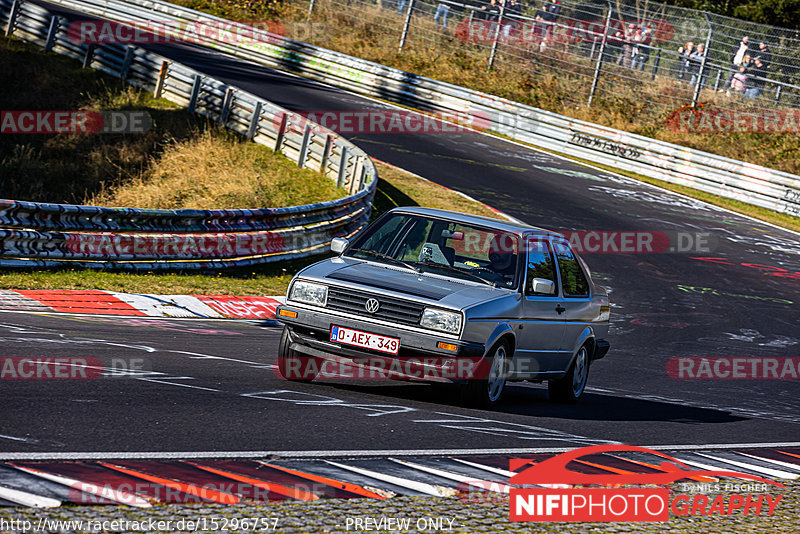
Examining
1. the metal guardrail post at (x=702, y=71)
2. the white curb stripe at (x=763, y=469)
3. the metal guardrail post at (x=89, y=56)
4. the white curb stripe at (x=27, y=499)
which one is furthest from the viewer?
the metal guardrail post at (x=89, y=56)

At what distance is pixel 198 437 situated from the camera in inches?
244

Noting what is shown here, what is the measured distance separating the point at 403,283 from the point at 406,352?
649 millimetres

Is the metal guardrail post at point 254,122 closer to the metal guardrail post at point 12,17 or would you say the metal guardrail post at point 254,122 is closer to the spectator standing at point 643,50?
the metal guardrail post at point 12,17

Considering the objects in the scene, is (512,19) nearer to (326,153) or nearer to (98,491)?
(326,153)

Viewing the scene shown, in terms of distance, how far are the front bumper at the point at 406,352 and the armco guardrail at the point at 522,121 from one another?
2148 centimetres

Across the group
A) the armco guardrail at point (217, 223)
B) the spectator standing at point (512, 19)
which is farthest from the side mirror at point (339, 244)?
the spectator standing at point (512, 19)

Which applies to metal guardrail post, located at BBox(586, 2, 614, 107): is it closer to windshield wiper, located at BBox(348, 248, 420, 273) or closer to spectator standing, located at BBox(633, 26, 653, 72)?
spectator standing, located at BBox(633, 26, 653, 72)

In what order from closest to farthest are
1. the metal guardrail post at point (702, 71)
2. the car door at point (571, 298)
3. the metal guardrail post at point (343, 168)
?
the car door at point (571, 298) < the metal guardrail post at point (343, 168) < the metal guardrail post at point (702, 71)

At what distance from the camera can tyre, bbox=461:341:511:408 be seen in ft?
27.3

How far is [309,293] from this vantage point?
27.4ft

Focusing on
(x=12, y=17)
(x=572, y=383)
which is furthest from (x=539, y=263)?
(x=12, y=17)

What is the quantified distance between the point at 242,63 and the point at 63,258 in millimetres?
24230

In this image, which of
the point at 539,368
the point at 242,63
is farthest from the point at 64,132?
the point at 539,368

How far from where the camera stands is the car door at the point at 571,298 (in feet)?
32.1
